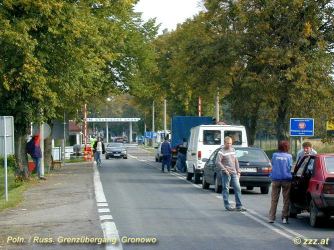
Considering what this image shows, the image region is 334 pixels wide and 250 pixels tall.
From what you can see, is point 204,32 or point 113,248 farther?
point 204,32

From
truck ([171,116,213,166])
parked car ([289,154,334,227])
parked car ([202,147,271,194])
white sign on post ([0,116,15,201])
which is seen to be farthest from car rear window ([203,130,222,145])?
parked car ([289,154,334,227])

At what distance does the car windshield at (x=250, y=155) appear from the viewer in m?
23.7

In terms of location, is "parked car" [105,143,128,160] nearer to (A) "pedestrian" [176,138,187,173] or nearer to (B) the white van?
(A) "pedestrian" [176,138,187,173]

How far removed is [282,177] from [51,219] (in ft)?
16.8

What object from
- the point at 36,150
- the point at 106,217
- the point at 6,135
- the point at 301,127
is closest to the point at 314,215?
the point at 106,217

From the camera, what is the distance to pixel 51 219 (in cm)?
1611

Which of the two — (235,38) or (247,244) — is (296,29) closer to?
(235,38)

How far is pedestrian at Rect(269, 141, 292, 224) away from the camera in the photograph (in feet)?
49.9

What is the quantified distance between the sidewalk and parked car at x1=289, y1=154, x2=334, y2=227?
421cm

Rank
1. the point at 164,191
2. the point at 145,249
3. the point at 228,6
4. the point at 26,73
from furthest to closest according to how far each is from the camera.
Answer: the point at 228,6
the point at 26,73
the point at 164,191
the point at 145,249

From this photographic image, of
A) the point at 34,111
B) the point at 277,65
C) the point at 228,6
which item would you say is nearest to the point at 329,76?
the point at 277,65

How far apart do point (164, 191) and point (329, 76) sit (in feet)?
58.5

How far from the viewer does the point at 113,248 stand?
11508 mm

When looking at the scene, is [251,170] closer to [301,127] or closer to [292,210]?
[292,210]
